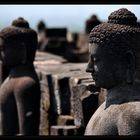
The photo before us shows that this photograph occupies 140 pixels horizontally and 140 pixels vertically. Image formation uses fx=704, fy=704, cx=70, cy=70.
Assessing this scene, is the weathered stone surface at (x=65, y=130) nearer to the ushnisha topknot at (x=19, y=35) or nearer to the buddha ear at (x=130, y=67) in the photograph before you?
the ushnisha topknot at (x=19, y=35)

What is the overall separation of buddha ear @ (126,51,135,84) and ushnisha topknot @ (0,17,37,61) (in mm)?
2577

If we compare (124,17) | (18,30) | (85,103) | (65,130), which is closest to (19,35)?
(18,30)

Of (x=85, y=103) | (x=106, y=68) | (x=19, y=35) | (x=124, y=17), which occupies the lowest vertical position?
(x=85, y=103)

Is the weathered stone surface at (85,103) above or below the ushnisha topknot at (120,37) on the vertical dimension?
below

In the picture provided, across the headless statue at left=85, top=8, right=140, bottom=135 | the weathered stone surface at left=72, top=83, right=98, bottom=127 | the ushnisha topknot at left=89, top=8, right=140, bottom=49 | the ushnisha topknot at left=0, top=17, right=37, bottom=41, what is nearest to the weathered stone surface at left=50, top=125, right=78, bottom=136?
the weathered stone surface at left=72, top=83, right=98, bottom=127

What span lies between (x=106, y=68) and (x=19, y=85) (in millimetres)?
2301

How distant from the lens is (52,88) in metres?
7.96

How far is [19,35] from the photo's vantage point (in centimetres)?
745

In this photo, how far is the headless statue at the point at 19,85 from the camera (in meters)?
7.25

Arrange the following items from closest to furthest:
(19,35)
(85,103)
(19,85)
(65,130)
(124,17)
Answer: (124,17) < (85,103) < (65,130) < (19,85) < (19,35)

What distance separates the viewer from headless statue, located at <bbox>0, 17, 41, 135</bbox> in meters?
7.25

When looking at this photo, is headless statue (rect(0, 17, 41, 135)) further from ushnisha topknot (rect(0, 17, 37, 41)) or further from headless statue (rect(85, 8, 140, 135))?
headless statue (rect(85, 8, 140, 135))

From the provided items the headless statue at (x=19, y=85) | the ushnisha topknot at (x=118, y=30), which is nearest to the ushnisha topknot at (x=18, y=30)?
the headless statue at (x=19, y=85)

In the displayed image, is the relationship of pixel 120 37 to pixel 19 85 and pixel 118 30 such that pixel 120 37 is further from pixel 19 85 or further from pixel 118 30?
pixel 19 85
